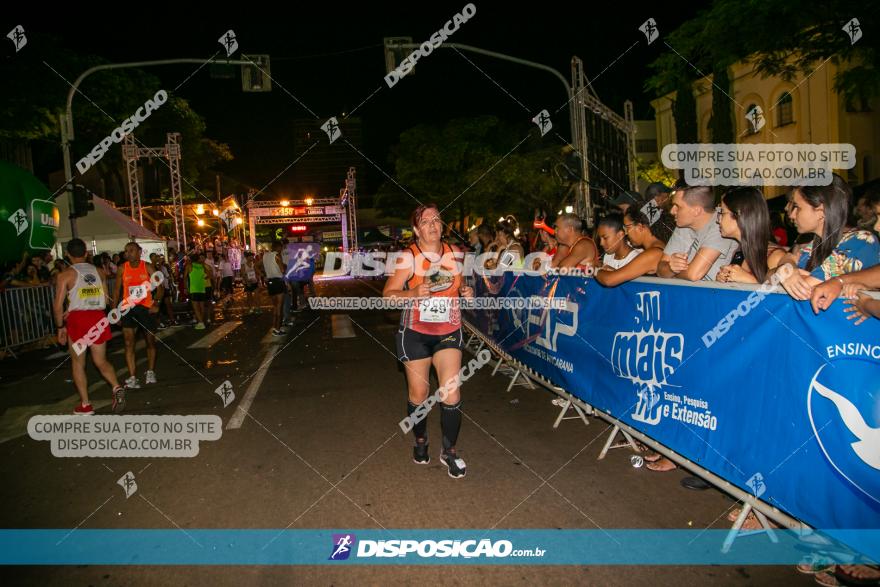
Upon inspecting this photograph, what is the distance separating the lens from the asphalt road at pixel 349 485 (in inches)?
130

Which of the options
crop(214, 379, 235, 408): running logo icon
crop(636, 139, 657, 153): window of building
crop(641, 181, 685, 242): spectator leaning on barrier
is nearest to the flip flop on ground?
crop(641, 181, 685, 242): spectator leaning on barrier

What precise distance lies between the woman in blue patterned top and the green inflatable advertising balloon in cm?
1868

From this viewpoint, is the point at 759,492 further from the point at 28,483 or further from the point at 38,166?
the point at 38,166

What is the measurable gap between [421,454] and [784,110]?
36638mm

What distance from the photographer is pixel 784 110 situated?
3347cm

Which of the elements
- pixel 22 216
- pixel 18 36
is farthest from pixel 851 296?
pixel 22 216

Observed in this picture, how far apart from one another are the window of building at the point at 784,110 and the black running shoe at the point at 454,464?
117ft

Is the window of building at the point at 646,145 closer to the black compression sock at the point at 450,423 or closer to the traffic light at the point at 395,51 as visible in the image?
the traffic light at the point at 395,51

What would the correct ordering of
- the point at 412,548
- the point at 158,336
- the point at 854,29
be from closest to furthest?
the point at 412,548 < the point at 854,29 < the point at 158,336

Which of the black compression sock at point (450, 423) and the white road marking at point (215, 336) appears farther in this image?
the white road marking at point (215, 336)

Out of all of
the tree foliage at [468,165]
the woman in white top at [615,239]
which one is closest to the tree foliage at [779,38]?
the woman in white top at [615,239]

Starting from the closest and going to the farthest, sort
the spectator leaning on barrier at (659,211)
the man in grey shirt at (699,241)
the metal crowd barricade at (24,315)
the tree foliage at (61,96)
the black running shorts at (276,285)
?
the man in grey shirt at (699,241) → the spectator leaning on barrier at (659,211) → the metal crowd barricade at (24,315) → the black running shorts at (276,285) → the tree foliage at (61,96)

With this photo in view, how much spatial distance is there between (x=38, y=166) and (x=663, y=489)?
3611 centimetres

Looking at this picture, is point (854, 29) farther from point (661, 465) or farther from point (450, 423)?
point (450, 423)
